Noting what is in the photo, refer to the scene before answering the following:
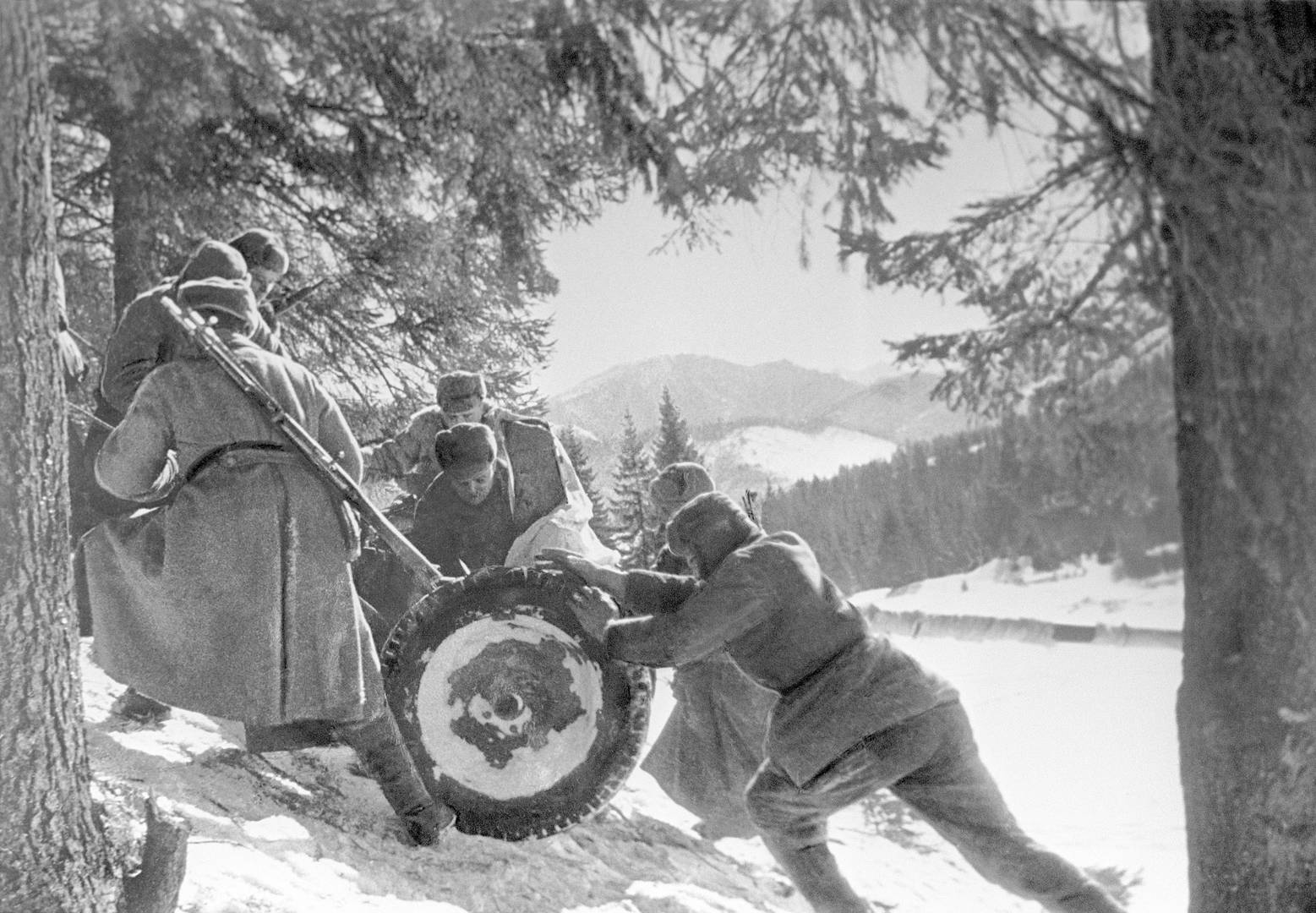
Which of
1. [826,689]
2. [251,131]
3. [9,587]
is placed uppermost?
[251,131]

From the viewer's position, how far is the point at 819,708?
2971mm

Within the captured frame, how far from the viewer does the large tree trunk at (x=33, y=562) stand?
2.44 metres

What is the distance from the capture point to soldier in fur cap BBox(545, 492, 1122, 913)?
2.93 m

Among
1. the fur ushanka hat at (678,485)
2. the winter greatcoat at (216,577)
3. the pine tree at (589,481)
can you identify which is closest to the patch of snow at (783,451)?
the pine tree at (589,481)

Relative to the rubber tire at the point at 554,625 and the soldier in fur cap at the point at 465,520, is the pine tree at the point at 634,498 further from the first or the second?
the rubber tire at the point at 554,625

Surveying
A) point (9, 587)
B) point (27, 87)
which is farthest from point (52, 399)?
point (27, 87)

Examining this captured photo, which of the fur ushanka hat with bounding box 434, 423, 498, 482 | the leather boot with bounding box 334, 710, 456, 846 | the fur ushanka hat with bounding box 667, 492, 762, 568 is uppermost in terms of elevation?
the fur ushanka hat with bounding box 434, 423, 498, 482

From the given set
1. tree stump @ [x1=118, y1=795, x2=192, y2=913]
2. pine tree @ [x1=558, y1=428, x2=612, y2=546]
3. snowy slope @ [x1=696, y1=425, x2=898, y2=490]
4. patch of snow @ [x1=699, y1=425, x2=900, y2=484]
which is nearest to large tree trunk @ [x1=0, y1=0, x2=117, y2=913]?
tree stump @ [x1=118, y1=795, x2=192, y2=913]

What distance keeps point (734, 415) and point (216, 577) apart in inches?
358

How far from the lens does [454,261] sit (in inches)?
283

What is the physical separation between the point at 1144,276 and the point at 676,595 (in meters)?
1.68

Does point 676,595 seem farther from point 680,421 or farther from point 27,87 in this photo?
point 680,421

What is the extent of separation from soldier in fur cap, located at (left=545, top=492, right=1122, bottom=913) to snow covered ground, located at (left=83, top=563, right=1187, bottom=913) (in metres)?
0.60

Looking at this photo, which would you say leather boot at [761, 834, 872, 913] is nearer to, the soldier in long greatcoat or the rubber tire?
the rubber tire
